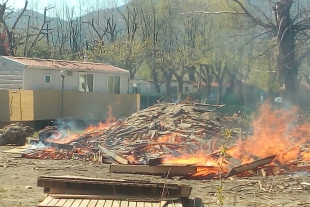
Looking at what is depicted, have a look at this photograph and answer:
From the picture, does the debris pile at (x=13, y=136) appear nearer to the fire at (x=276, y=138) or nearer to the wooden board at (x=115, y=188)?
the fire at (x=276, y=138)

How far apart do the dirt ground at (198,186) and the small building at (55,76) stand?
13332 mm

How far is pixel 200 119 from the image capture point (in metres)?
17.9

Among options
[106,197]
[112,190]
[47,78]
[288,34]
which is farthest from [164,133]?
[47,78]

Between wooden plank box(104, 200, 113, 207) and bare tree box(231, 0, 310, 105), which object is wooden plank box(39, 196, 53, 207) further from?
bare tree box(231, 0, 310, 105)

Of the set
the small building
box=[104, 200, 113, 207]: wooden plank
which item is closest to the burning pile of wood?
box=[104, 200, 113, 207]: wooden plank

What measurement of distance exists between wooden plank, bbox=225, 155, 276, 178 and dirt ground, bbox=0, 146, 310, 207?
0.61 ft

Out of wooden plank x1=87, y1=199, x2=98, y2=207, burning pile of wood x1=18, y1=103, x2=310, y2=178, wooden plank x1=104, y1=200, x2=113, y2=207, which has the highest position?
wooden plank x1=87, y1=199, x2=98, y2=207

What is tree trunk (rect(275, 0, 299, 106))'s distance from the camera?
19.7 m

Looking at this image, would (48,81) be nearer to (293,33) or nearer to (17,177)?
(293,33)

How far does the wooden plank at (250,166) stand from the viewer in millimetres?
11944

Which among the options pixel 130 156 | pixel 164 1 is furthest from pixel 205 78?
pixel 130 156

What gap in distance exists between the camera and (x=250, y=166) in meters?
12.1

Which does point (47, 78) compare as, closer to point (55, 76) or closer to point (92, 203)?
point (55, 76)

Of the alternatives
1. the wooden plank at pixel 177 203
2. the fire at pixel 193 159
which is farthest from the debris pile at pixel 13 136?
the wooden plank at pixel 177 203
